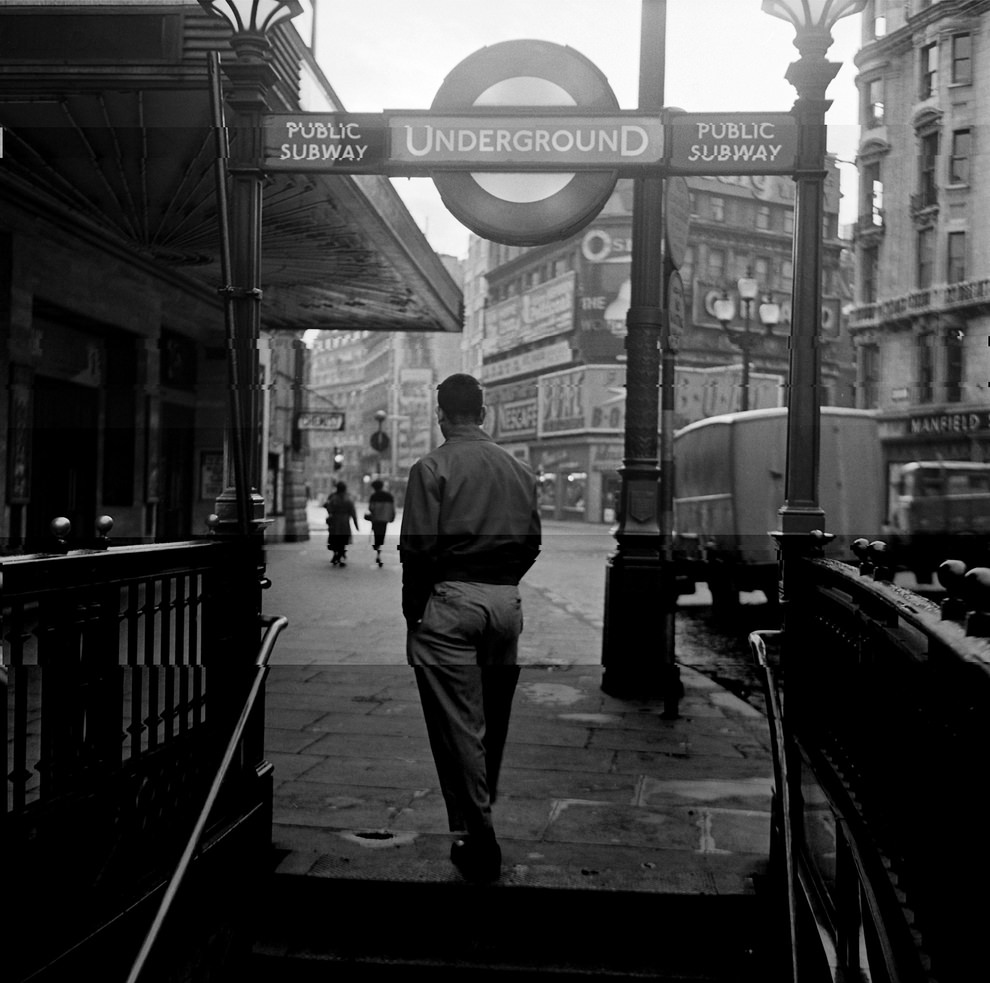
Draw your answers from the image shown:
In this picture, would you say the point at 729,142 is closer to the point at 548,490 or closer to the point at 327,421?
the point at 327,421

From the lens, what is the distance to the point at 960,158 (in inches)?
428

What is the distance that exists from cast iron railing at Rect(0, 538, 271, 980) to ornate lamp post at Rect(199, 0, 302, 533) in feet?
Result: 1.22

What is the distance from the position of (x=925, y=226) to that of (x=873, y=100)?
427 cm

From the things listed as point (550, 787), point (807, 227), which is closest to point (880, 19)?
point (807, 227)

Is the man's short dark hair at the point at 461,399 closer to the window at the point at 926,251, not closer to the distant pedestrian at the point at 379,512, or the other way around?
the window at the point at 926,251

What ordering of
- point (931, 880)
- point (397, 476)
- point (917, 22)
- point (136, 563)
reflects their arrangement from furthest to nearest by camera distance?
point (397, 476) → point (917, 22) → point (136, 563) → point (931, 880)

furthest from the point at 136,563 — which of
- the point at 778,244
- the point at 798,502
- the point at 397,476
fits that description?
the point at 397,476

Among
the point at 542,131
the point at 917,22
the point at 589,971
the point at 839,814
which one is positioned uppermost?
the point at 917,22

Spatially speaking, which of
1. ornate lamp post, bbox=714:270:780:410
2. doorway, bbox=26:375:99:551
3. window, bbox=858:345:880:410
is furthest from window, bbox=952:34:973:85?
window, bbox=858:345:880:410

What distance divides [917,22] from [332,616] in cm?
845

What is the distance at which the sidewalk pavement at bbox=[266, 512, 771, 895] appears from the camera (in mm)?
3994

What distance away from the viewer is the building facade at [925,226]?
738 cm

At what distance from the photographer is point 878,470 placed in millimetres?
16766

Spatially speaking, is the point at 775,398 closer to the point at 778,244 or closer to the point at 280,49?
Result: the point at 778,244
